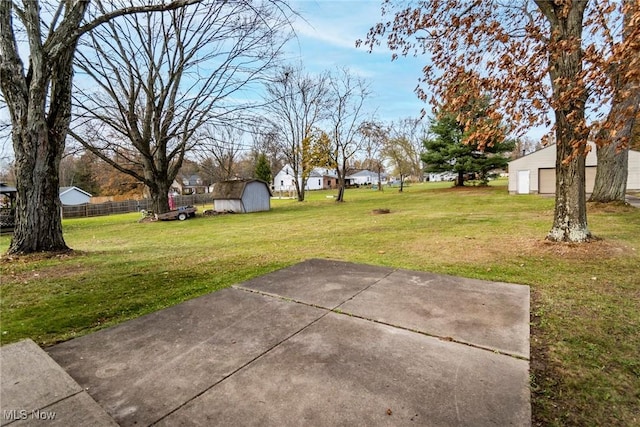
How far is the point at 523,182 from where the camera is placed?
24.3 m

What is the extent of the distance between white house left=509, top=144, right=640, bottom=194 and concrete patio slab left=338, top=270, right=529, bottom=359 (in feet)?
78.7

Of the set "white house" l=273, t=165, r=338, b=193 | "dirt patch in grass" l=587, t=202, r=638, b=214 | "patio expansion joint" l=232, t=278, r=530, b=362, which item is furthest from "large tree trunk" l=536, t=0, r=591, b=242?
"white house" l=273, t=165, r=338, b=193

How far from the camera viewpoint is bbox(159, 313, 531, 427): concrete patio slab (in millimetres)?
1756

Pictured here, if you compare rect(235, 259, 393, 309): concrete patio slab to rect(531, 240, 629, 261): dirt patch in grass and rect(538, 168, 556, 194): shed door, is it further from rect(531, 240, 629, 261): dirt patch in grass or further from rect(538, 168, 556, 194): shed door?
rect(538, 168, 556, 194): shed door

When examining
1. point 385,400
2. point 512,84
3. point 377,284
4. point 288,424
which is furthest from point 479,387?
point 512,84

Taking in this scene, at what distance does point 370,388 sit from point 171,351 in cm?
154

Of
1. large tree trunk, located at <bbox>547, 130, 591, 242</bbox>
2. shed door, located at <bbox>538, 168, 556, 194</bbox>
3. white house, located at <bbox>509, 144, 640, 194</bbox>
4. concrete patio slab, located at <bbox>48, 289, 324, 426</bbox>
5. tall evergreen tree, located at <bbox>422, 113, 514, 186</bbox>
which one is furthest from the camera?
tall evergreen tree, located at <bbox>422, 113, 514, 186</bbox>

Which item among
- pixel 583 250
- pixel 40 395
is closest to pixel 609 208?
pixel 583 250

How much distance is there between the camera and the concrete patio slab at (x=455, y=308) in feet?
8.83

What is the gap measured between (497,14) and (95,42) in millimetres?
14264

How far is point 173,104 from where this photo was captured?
1716 cm

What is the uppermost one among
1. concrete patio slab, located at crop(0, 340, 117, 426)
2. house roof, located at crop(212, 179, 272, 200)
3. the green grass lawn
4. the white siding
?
house roof, located at crop(212, 179, 272, 200)

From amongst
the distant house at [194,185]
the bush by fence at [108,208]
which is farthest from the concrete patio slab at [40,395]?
the distant house at [194,185]

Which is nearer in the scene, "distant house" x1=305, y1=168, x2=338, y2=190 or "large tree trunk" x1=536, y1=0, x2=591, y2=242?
"large tree trunk" x1=536, y1=0, x2=591, y2=242
